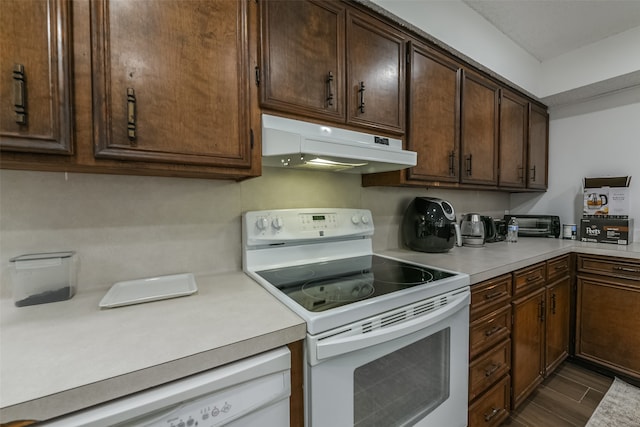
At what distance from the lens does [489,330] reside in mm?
1331

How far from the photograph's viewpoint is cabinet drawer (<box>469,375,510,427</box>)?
1.27 metres

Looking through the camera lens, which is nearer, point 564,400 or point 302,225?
point 302,225

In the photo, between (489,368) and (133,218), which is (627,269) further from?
(133,218)

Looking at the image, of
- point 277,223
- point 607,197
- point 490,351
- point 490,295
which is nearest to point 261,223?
point 277,223

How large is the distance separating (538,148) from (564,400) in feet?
6.62

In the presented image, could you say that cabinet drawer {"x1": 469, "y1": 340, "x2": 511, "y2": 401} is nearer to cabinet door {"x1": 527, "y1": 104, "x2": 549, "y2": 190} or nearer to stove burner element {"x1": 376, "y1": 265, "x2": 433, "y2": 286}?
stove burner element {"x1": 376, "y1": 265, "x2": 433, "y2": 286}

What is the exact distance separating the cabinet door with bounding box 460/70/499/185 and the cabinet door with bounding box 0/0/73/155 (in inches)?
77.0

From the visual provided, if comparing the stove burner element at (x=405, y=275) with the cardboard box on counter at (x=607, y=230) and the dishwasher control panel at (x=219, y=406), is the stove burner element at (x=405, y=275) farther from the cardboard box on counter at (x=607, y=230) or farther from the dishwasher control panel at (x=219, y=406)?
the cardboard box on counter at (x=607, y=230)

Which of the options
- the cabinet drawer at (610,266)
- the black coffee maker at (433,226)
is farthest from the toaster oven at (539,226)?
the black coffee maker at (433,226)

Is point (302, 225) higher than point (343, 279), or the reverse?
point (302, 225)

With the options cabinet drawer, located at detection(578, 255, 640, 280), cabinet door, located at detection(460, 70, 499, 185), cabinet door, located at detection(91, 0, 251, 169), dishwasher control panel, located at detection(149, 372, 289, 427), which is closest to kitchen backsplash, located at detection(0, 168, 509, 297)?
cabinet door, located at detection(91, 0, 251, 169)

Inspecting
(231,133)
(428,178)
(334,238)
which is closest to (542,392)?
(428,178)

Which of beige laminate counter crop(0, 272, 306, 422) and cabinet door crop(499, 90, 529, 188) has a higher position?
cabinet door crop(499, 90, 529, 188)

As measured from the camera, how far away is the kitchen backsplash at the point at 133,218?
0.91 meters
